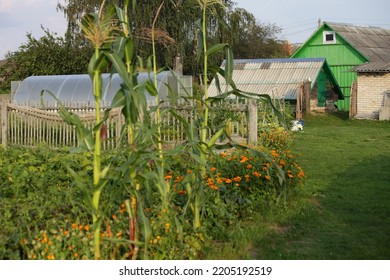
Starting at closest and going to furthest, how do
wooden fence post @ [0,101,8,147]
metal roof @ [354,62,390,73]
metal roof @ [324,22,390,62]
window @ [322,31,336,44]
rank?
wooden fence post @ [0,101,8,147] < metal roof @ [354,62,390,73] < metal roof @ [324,22,390,62] < window @ [322,31,336,44]

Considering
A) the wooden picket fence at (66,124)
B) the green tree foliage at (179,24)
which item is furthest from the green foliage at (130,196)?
the green tree foliage at (179,24)

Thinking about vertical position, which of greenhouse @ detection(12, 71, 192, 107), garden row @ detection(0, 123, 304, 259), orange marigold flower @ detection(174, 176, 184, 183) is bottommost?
garden row @ detection(0, 123, 304, 259)

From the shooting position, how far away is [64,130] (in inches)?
571

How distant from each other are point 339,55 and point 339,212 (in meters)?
33.4

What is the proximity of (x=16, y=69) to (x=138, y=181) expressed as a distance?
32.8 metres

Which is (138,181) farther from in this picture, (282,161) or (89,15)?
(282,161)

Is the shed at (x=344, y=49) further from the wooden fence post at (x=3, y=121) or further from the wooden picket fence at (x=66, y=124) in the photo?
the wooden fence post at (x=3, y=121)

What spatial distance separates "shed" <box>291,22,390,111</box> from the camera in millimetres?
39000

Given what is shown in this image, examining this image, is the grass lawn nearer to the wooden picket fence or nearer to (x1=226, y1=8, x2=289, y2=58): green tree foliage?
the wooden picket fence

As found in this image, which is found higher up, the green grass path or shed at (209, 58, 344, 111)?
shed at (209, 58, 344, 111)

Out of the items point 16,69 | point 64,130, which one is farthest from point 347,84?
point 64,130

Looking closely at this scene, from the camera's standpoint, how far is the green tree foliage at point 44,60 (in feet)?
118

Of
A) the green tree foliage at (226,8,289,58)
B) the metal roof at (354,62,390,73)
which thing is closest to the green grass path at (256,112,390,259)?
the metal roof at (354,62,390,73)

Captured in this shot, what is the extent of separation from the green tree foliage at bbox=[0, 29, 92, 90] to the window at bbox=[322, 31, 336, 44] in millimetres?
15186
